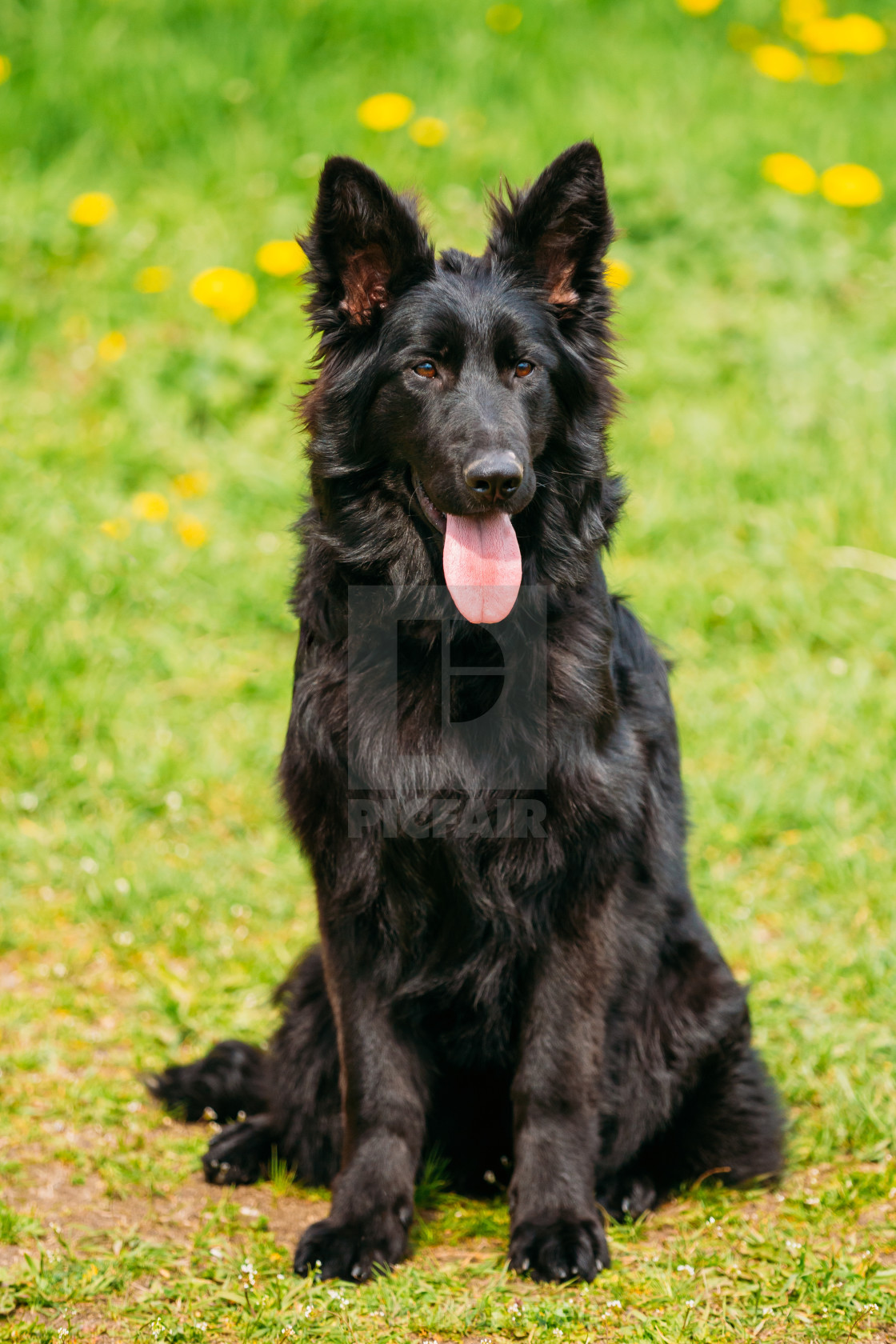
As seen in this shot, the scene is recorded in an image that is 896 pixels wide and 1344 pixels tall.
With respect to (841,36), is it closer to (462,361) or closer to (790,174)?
(790,174)

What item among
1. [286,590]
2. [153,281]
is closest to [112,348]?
[153,281]

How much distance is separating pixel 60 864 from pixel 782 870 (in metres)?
2.50

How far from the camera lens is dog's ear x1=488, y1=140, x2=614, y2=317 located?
110 inches

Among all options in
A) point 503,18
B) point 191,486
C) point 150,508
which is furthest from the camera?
point 503,18

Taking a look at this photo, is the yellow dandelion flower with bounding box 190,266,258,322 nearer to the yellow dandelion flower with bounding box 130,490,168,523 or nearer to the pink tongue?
the yellow dandelion flower with bounding box 130,490,168,523

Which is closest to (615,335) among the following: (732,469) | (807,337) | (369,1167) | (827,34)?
(369,1167)

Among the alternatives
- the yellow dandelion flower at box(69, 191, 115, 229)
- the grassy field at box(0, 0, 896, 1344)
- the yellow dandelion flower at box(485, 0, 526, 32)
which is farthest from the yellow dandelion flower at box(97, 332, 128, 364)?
the yellow dandelion flower at box(485, 0, 526, 32)

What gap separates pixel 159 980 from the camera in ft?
13.2

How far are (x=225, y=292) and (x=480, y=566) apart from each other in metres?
4.26

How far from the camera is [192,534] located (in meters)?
5.87

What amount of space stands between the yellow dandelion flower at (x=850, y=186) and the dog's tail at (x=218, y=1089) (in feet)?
19.4

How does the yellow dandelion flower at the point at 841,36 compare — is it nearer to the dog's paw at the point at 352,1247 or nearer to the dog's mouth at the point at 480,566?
the dog's mouth at the point at 480,566

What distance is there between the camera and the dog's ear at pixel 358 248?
8.82 ft

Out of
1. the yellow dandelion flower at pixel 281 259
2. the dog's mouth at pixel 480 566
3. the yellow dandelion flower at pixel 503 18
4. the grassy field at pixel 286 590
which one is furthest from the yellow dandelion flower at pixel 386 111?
the dog's mouth at pixel 480 566
